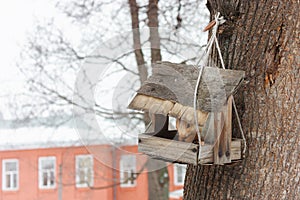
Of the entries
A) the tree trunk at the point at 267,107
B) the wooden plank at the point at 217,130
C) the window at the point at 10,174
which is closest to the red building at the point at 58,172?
the window at the point at 10,174

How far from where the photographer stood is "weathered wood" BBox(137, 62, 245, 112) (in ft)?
2.86

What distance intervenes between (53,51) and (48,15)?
33 cm

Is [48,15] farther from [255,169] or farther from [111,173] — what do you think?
[255,169]

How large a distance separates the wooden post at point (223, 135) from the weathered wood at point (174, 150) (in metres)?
0.02

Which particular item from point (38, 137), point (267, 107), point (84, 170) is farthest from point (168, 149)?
point (84, 170)

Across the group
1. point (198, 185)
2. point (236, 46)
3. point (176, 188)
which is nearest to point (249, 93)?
point (236, 46)

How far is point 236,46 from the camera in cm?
106

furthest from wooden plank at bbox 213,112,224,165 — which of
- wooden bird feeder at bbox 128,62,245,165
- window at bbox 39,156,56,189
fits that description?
window at bbox 39,156,56,189

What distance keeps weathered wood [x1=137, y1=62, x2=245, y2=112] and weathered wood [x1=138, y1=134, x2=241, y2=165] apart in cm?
7

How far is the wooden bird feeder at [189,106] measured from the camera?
869 millimetres

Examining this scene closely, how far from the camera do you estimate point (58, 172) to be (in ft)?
15.7

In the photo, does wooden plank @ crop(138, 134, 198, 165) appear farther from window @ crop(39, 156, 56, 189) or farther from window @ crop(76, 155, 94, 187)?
window @ crop(39, 156, 56, 189)

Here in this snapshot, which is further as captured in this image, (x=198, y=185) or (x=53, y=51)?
(x=53, y=51)

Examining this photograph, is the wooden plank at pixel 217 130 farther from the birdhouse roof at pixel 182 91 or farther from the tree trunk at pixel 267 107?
the tree trunk at pixel 267 107
